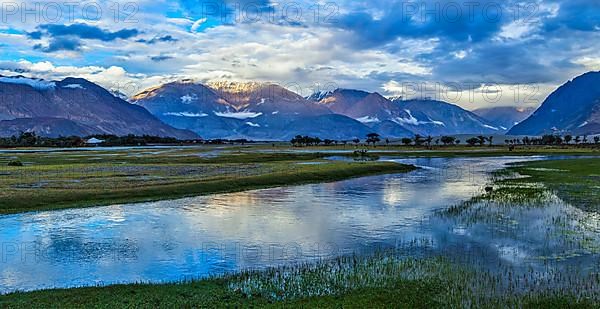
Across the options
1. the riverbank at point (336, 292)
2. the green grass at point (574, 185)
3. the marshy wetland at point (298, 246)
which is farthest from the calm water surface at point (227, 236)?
the green grass at point (574, 185)

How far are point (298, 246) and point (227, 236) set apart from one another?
523 cm

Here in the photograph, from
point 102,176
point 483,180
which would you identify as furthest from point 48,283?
point 483,180

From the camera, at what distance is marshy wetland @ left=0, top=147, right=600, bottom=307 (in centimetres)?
1827

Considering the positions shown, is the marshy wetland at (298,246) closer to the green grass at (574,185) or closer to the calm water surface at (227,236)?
the calm water surface at (227,236)

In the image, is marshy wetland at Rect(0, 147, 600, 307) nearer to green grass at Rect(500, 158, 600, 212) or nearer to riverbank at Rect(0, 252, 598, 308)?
riverbank at Rect(0, 252, 598, 308)

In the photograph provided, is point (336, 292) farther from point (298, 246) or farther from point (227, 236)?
point (227, 236)

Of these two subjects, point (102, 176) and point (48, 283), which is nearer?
point (48, 283)

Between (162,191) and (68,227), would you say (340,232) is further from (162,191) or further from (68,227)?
(162,191)

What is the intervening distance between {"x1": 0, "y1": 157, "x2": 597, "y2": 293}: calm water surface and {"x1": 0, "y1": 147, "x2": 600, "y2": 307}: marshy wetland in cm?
12

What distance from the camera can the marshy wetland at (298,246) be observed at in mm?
18266

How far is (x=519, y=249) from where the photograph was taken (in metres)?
25.2

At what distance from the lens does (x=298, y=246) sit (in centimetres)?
2711

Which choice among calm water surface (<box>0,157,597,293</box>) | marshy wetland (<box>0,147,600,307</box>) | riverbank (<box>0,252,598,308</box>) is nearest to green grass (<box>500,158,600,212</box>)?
marshy wetland (<box>0,147,600,307</box>)

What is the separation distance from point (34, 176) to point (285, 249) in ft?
154
